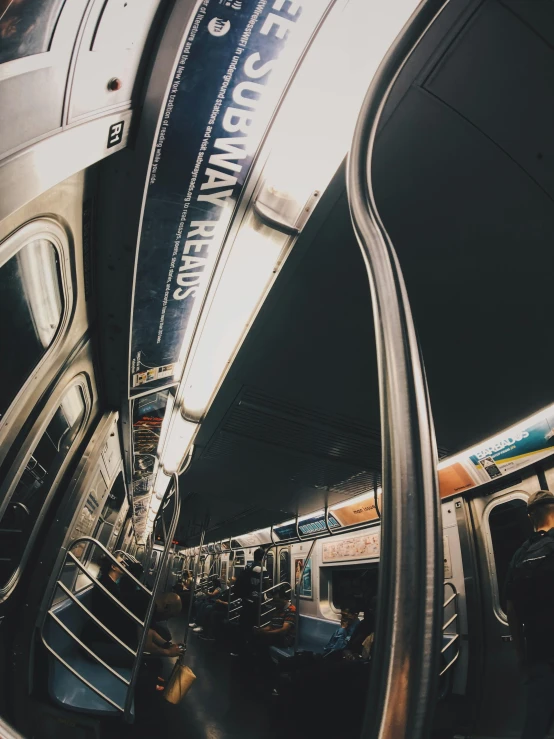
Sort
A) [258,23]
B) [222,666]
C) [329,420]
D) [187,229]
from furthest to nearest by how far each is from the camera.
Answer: [222,666]
[329,420]
[187,229]
[258,23]

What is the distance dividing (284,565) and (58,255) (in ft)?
33.7

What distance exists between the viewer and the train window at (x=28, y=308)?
1443 millimetres

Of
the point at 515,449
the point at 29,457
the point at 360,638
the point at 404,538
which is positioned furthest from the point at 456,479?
the point at 404,538

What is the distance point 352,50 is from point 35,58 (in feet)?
2.98

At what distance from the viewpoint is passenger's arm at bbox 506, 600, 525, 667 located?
2225 millimetres

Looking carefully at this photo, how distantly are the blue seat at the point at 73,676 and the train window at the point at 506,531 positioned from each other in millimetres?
4327

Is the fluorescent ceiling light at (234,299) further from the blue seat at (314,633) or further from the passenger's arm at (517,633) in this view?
the blue seat at (314,633)

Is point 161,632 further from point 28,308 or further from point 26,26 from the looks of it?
point 26,26

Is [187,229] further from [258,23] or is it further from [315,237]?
[258,23]

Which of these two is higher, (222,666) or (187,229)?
(187,229)

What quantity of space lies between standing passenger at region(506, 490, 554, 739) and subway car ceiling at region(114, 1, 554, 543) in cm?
115

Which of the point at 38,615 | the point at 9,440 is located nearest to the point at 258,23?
the point at 9,440

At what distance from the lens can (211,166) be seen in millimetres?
1340

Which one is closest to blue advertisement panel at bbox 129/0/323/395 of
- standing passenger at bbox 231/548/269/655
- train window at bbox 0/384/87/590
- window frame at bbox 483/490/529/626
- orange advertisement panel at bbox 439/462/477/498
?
train window at bbox 0/384/87/590
